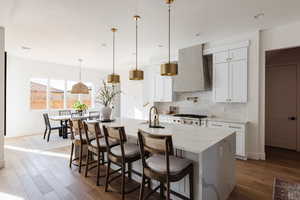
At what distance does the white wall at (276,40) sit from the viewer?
10.4ft

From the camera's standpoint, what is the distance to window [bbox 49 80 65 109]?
6.45 m

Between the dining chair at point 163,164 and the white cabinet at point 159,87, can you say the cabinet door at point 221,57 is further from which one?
the dining chair at point 163,164

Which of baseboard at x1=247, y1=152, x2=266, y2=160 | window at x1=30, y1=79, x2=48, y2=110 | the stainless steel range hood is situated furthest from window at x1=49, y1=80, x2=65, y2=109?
baseboard at x1=247, y1=152, x2=266, y2=160

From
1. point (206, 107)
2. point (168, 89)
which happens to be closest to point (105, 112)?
point (168, 89)

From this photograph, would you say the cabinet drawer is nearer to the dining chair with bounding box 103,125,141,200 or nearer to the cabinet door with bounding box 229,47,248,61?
the cabinet door with bounding box 229,47,248,61

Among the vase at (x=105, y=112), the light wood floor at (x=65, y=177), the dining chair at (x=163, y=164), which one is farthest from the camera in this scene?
the vase at (x=105, y=112)

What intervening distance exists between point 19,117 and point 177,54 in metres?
6.07

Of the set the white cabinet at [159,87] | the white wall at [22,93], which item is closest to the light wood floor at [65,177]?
the white wall at [22,93]

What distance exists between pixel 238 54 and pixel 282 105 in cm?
221

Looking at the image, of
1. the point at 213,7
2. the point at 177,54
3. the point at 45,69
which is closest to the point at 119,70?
the point at 45,69

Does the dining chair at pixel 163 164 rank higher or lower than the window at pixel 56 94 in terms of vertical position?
lower

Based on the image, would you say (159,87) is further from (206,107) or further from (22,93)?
(22,93)

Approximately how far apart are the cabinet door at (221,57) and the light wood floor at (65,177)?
7.98 ft

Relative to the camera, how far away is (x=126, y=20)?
9.75 ft
